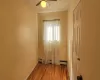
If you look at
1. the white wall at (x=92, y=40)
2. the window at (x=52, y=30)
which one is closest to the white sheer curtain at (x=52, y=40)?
the window at (x=52, y=30)

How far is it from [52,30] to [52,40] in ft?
1.63

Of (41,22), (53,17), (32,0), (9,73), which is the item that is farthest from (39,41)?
A: (9,73)

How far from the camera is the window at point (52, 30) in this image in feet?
15.9

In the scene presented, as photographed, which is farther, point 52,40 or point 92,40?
point 52,40

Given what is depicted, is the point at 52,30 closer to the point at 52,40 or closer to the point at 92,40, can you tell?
the point at 52,40

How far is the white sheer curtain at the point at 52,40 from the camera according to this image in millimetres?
4844

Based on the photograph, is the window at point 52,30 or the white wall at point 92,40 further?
the window at point 52,30

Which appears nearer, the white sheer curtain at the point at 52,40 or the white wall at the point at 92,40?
the white wall at the point at 92,40

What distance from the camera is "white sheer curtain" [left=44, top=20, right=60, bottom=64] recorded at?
4.84 meters

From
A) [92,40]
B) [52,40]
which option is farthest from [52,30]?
[92,40]

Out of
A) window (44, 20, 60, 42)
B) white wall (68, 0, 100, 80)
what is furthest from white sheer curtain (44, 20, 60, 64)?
white wall (68, 0, 100, 80)

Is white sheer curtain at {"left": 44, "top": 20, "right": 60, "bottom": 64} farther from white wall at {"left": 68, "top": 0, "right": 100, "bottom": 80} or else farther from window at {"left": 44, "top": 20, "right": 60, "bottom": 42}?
white wall at {"left": 68, "top": 0, "right": 100, "bottom": 80}

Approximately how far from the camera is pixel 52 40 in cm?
487

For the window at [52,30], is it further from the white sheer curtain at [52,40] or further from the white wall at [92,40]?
the white wall at [92,40]
